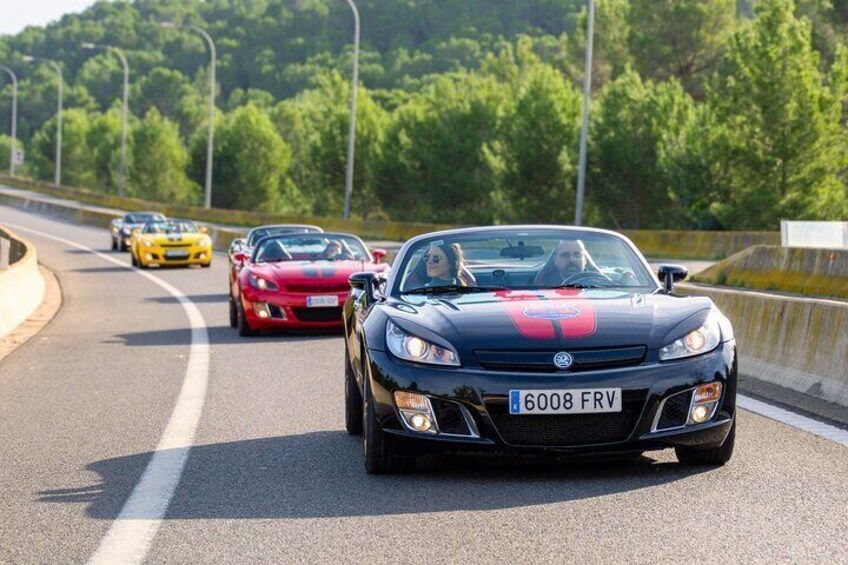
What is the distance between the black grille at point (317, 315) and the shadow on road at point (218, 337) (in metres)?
0.21

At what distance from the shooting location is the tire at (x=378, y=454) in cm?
743

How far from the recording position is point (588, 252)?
9023mm

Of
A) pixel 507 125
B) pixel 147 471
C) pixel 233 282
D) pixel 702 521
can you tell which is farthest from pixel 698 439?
pixel 507 125

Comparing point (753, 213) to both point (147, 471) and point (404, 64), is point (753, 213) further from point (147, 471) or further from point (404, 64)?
point (404, 64)

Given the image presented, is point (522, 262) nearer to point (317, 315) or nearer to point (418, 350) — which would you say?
point (418, 350)

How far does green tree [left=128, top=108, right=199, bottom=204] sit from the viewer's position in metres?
175

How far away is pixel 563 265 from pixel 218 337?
30.1 feet

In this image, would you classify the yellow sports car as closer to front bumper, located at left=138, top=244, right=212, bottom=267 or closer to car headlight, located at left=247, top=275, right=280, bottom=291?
front bumper, located at left=138, top=244, right=212, bottom=267

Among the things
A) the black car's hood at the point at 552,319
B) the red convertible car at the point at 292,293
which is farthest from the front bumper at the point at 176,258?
the black car's hood at the point at 552,319

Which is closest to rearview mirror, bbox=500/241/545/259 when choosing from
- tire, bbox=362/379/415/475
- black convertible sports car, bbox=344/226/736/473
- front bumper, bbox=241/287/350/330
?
black convertible sports car, bbox=344/226/736/473

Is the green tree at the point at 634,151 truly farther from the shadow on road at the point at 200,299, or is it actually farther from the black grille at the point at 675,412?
the black grille at the point at 675,412

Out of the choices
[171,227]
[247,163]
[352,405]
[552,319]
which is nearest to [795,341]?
[352,405]

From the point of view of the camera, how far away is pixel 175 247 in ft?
119

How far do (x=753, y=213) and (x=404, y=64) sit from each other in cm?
13262
